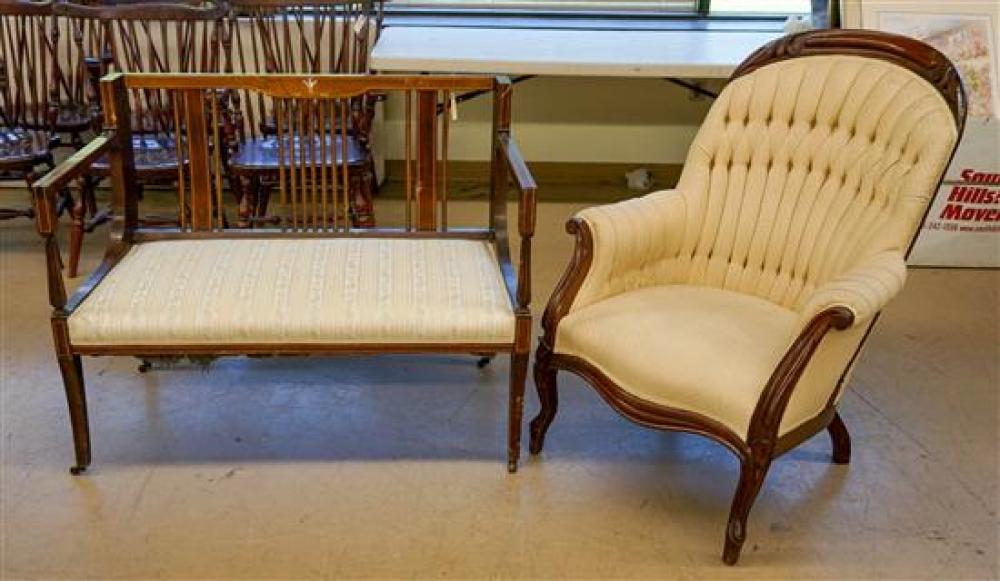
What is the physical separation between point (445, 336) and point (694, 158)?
0.83 metres

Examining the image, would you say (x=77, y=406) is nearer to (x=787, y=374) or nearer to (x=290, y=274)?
(x=290, y=274)

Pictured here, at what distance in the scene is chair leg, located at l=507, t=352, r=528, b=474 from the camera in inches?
84.1

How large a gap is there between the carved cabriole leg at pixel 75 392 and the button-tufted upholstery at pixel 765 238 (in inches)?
43.1

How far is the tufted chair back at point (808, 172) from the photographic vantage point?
6.63ft

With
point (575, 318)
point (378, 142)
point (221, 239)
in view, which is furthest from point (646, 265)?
→ point (378, 142)

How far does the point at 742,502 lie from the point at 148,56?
280 cm

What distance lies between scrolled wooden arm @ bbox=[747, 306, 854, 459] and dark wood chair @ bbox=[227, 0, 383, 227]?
1.66 m

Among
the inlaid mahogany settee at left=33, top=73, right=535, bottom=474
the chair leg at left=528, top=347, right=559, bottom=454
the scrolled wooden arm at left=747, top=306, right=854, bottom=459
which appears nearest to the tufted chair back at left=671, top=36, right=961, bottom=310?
the scrolled wooden arm at left=747, top=306, right=854, bottom=459

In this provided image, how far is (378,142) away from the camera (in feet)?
13.5

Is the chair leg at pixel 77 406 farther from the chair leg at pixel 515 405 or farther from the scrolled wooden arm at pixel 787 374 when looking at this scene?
the scrolled wooden arm at pixel 787 374

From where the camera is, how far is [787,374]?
1825 millimetres

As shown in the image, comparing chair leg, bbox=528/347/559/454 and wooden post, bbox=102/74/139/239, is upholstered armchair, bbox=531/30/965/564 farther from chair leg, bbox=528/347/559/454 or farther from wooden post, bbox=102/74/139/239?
wooden post, bbox=102/74/139/239

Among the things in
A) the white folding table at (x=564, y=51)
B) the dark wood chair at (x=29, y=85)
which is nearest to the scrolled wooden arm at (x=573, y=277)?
the white folding table at (x=564, y=51)

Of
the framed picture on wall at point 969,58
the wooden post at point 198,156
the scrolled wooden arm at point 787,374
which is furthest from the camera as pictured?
the framed picture on wall at point 969,58
